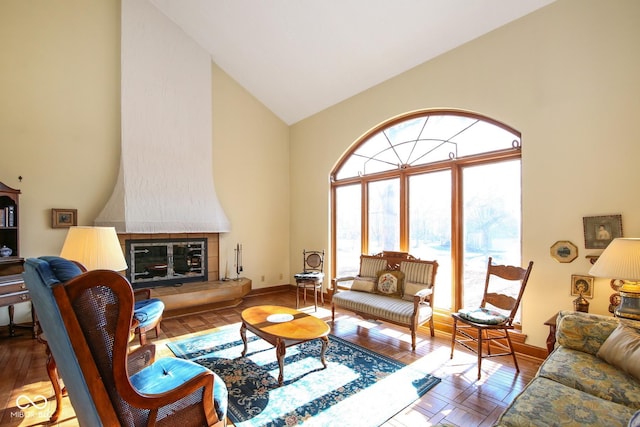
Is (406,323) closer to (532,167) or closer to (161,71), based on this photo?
(532,167)

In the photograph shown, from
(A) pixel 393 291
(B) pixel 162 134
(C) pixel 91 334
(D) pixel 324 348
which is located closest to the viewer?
(C) pixel 91 334

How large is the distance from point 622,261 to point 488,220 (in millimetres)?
1498

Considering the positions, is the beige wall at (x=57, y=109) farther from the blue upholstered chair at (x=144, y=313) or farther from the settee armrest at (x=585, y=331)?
the settee armrest at (x=585, y=331)

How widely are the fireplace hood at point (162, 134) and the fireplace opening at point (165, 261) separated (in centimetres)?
38

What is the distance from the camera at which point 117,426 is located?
1.19 m

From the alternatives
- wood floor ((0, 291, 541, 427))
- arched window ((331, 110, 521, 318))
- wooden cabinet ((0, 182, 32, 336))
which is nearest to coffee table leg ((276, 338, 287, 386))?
wood floor ((0, 291, 541, 427))

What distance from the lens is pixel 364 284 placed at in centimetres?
419

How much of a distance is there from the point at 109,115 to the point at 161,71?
1.05m

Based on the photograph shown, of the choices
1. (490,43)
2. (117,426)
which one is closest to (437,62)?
(490,43)

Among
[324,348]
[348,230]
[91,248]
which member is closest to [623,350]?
[324,348]

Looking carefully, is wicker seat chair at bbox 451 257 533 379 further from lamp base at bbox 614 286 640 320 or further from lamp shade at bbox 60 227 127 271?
lamp shade at bbox 60 227 127 271

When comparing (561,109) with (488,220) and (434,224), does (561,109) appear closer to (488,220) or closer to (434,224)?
(488,220)

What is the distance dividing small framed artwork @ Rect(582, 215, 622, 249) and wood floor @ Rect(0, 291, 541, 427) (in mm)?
1276

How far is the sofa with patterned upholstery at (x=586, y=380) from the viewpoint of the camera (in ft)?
4.78
